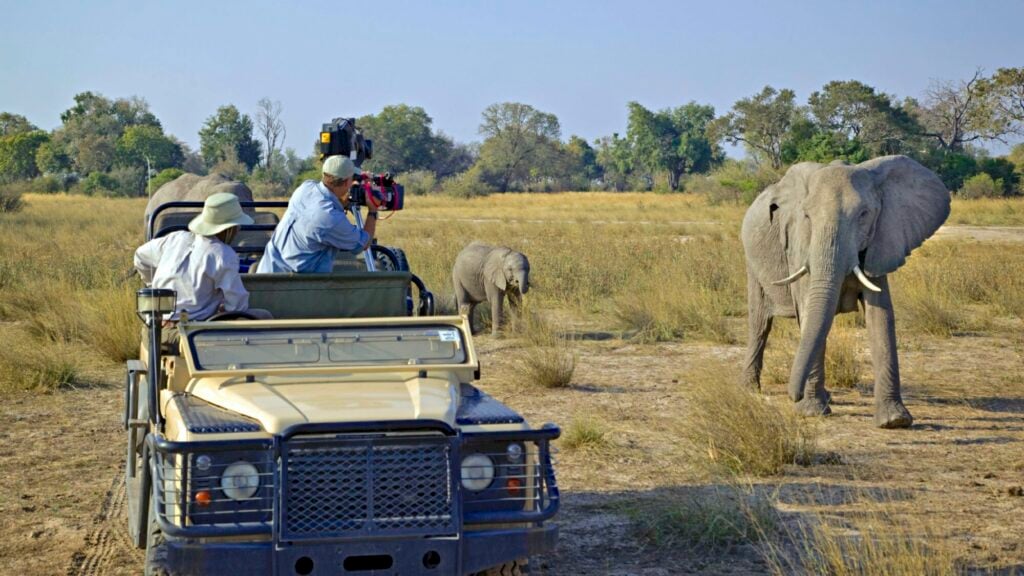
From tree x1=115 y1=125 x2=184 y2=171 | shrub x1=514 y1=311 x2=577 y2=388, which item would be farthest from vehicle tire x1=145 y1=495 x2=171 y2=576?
tree x1=115 y1=125 x2=184 y2=171

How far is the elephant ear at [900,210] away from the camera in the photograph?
10023mm

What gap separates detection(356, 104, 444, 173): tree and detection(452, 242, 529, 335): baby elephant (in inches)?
2565

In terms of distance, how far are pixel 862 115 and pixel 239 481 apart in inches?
1897

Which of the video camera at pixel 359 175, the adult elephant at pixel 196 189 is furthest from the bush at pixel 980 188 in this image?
the video camera at pixel 359 175

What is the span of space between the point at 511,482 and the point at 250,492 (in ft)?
3.25

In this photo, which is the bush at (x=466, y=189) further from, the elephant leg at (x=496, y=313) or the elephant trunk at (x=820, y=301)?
the elephant trunk at (x=820, y=301)

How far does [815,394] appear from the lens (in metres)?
9.98

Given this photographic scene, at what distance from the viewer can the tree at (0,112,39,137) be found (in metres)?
86.8

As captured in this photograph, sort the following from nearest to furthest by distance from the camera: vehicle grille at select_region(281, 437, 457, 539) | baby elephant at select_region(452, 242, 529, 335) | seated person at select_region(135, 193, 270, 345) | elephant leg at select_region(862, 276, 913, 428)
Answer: vehicle grille at select_region(281, 437, 457, 539) → seated person at select_region(135, 193, 270, 345) → elephant leg at select_region(862, 276, 913, 428) → baby elephant at select_region(452, 242, 529, 335)

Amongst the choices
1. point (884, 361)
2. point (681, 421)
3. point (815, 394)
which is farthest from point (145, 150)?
point (884, 361)

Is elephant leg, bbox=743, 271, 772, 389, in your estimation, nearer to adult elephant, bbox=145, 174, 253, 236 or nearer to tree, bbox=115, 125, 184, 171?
adult elephant, bbox=145, 174, 253, 236

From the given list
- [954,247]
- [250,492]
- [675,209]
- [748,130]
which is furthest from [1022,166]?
[250,492]

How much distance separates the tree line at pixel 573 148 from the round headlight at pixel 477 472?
1083 inches

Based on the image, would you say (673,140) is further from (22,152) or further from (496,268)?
(496,268)
